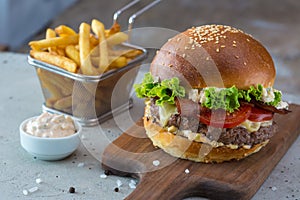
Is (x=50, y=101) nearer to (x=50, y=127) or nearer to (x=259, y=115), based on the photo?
Result: (x=50, y=127)

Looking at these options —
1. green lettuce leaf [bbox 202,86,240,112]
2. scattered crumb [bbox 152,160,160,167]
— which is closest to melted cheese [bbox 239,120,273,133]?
green lettuce leaf [bbox 202,86,240,112]

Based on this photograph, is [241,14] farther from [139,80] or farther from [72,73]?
[72,73]

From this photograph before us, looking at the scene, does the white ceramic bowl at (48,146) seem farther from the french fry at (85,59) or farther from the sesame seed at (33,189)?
the french fry at (85,59)

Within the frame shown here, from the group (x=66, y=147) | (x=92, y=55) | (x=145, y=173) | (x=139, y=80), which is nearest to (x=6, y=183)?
(x=66, y=147)

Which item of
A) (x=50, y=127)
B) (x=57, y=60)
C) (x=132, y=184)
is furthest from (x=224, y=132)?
(x=57, y=60)

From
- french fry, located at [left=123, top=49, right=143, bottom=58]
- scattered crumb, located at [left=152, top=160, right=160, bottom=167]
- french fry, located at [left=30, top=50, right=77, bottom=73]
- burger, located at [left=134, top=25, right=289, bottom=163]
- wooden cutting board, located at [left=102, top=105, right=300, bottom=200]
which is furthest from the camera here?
french fry, located at [left=123, top=49, right=143, bottom=58]

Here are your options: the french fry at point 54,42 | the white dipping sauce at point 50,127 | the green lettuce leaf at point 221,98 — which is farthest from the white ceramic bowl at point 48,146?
the green lettuce leaf at point 221,98

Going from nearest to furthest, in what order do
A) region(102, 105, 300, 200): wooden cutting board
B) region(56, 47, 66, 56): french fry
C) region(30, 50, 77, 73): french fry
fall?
1. region(102, 105, 300, 200): wooden cutting board
2. region(30, 50, 77, 73): french fry
3. region(56, 47, 66, 56): french fry

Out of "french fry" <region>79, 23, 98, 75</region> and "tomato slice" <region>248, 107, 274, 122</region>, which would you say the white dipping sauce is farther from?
"tomato slice" <region>248, 107, 274, 122</region>
